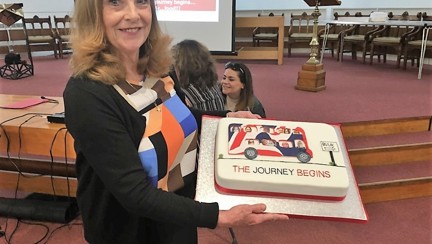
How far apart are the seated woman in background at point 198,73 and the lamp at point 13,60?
3.82 meters

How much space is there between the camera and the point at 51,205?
231 centimetres

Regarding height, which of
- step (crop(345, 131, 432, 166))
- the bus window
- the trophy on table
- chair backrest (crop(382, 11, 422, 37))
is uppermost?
chair backrest (crop(382, 11, 422, 37))

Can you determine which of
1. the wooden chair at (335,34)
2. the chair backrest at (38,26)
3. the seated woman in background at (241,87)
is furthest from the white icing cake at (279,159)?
the chair backrest at (38,26)

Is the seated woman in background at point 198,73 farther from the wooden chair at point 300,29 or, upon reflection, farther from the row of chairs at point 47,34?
the row of chairs at point 47,34

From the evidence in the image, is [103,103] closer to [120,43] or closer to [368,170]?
[120,43]

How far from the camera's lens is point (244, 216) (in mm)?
914

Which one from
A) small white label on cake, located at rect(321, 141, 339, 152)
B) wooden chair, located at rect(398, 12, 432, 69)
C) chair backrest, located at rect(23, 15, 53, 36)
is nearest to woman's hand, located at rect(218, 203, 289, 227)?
small white label on cake, located at rect(321, 141, 339, 152)

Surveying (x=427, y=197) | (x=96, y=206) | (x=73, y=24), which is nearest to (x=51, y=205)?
(x=96, y=206)

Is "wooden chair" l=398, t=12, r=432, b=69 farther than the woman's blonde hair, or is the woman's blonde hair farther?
"wooden chair" l=398, t=12, r=432, b=69

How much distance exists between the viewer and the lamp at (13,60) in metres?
5.13

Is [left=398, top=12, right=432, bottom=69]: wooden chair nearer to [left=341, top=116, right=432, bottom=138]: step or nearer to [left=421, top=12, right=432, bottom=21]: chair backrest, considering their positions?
[left=421, top=12, right=432, bottom=21]: chair backrest

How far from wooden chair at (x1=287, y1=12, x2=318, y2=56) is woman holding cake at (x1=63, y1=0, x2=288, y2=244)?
670 cm

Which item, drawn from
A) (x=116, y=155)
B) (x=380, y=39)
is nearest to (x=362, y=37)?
(x=380, y=39)

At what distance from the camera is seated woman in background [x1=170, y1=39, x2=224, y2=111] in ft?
7.72
